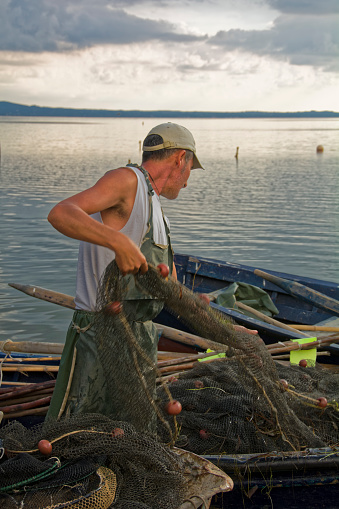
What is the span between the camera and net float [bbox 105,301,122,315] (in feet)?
9.59

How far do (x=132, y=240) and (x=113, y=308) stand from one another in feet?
1.22

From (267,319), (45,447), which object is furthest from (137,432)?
(267,319)

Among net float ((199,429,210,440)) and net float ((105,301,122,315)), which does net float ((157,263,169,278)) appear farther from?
net float ((199,429,210,440))

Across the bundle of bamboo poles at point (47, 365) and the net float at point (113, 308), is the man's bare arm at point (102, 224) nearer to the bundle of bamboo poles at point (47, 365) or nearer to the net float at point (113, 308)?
the net float at point (113, 308)

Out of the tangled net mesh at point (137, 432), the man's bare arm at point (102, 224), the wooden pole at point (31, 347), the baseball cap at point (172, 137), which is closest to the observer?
the man's bare arm at point (102, 224)

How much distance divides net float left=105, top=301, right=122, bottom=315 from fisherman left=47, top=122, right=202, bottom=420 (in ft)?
0.31

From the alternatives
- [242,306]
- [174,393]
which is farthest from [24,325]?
[174,393]

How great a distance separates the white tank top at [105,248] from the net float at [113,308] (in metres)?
0.18

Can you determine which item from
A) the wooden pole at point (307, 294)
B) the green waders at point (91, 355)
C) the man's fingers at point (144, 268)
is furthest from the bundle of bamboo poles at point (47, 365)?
the man's fingers at point (144, 268)

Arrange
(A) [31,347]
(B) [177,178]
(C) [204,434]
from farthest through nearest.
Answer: (A) [31,347], (C) [204,434], (B) [177,178]

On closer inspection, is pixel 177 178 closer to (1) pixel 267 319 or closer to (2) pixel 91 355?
(2) pixel 91 355

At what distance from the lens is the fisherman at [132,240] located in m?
2.94

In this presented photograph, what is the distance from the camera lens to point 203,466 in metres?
3.15

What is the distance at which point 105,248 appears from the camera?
3.05 metres
